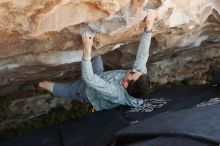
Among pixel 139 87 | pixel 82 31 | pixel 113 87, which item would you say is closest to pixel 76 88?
pixel 113 87

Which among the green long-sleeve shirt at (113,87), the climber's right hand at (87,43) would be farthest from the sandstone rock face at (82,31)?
the green long-sleeve shirt at (113,87)

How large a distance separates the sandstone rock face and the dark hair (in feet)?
1.03

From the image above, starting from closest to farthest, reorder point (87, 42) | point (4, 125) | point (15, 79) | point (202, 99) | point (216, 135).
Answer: point (216, 135)
point (87, 42)
point (15, 79)
point (202, 99)
point (4, 125)

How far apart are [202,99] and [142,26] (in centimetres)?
87

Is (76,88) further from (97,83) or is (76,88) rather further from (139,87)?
(139,87)

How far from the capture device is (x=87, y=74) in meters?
2.82

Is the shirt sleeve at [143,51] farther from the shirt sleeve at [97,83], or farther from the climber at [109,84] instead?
the shirt sleeve at [97,83]

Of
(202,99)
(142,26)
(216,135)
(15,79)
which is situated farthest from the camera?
(202,99)

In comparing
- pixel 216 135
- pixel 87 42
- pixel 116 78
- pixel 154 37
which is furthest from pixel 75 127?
pixel 216 135

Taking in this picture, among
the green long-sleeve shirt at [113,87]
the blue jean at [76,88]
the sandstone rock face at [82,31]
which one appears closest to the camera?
the sandstone rock face at [82,31]

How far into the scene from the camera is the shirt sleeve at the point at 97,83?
2.82m

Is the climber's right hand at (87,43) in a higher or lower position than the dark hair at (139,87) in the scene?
higher

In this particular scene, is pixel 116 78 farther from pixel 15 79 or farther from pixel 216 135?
pixel 216 135

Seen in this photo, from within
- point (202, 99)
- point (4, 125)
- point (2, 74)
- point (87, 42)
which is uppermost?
point (87, 42)
